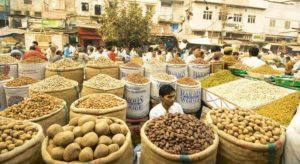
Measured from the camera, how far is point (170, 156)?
1.90 m

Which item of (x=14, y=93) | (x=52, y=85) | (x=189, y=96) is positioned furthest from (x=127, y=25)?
(x=52, y=85)

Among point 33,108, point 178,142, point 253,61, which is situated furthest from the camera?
point 253,61

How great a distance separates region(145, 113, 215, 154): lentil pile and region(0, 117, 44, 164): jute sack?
91cm

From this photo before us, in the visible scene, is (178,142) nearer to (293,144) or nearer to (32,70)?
(293,144)

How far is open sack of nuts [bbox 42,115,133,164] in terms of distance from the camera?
5.98ft

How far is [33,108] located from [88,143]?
128cm

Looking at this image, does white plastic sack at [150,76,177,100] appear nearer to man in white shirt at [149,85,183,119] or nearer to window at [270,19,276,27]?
man in white shirt at [149,85,183,119]

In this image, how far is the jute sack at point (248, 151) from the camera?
2.08 metres

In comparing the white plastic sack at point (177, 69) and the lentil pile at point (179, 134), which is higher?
the white plastic sack at point (177, 69)

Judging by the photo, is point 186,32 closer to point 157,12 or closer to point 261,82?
point 157,12

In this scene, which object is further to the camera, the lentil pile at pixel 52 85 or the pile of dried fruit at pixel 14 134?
the lentil pile at pixel 52 85

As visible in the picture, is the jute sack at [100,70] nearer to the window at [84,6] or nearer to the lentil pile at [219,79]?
the lentil pile at [219,79]

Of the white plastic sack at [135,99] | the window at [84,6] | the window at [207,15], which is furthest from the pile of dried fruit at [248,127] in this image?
the window at [207,15]

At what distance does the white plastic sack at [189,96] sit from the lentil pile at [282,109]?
54.8 inches
